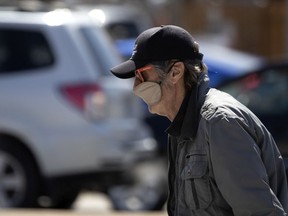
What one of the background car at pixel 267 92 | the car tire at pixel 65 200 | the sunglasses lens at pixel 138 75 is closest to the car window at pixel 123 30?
the car tire at pixel 65 200

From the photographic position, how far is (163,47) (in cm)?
341

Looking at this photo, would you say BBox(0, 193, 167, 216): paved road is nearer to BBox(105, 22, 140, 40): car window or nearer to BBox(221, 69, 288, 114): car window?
BBox(221, 69, 288, 114): car window

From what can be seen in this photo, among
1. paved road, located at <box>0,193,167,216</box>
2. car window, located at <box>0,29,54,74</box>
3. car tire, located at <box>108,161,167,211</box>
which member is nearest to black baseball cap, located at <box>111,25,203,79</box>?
paved road, located at <box>0,193,167,216</box>

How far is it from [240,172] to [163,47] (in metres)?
0.55

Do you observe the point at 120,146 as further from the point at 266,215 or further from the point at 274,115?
the point at 266,215

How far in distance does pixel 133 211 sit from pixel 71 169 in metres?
0.75

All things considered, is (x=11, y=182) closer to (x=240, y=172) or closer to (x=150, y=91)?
(x=150, y=91)

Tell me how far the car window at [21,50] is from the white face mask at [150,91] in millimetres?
5685

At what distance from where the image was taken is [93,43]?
30.8ft

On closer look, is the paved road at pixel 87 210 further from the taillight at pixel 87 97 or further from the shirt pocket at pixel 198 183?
the shirt pocket at pixel 198 183

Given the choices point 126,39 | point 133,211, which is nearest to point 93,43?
point 133,211

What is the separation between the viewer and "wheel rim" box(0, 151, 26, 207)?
8.80 m

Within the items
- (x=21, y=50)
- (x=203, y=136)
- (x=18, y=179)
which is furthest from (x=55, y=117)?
(x=203, y=136)

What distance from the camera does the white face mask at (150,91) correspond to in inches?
136
